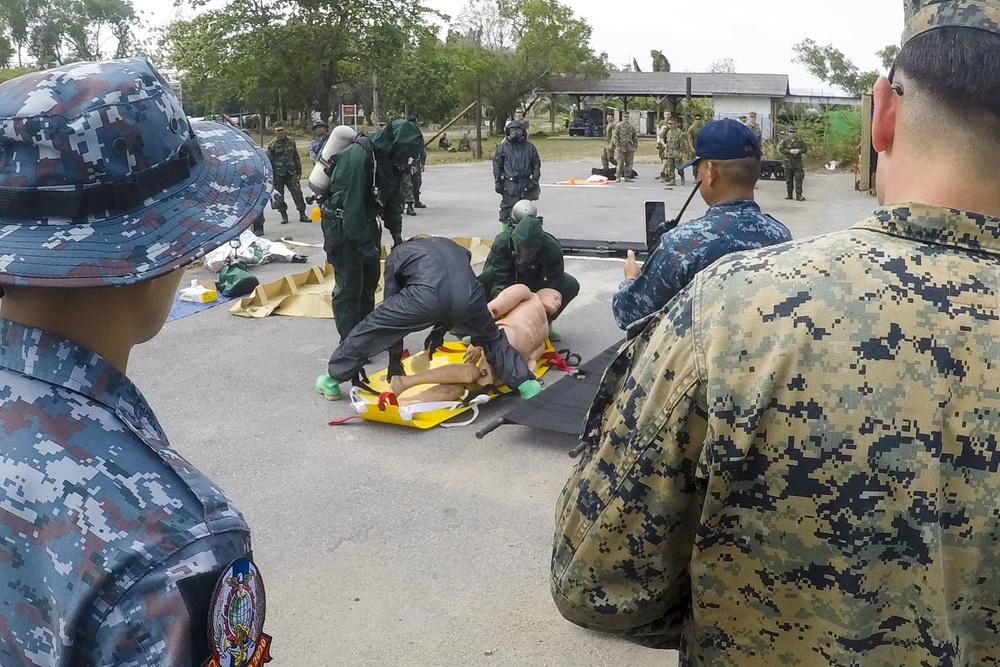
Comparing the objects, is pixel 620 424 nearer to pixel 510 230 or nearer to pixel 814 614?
pixel 814 614

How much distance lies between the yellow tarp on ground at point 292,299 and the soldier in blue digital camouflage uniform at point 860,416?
6.71 m

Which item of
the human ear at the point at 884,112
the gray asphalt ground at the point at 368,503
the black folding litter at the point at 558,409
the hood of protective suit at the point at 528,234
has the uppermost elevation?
the human ear at the point at 884,112

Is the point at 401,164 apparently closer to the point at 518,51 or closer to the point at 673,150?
the point at 673,150

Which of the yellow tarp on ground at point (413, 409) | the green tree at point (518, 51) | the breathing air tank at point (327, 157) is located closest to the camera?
the yellow tarp on ground at point (413, 409)

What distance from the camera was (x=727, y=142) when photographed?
10.3 feet

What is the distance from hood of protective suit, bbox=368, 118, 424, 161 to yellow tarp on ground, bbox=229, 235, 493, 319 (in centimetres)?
198

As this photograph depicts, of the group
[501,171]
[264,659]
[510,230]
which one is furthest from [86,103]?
[501,171]

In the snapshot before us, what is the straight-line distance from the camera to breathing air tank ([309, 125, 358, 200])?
252 inches

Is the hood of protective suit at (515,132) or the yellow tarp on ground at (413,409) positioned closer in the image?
the yellow tarp on ground at (413,409)

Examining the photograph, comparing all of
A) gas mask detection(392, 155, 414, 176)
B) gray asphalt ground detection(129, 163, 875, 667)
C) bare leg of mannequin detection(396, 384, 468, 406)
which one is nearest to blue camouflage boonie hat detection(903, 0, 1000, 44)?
gray asphalt ground detection(129, 163, 875, 667)

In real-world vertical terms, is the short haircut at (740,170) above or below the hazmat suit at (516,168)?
above

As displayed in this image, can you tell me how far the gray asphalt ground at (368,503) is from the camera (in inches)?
125

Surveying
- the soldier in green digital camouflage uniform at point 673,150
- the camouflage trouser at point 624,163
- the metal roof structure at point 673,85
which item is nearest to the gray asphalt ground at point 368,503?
the soldier in green digital camouflage uniform at point 673,150

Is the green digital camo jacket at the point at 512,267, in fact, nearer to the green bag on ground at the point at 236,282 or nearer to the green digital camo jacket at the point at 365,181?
the green digital camo jacket at the point at 365,181
